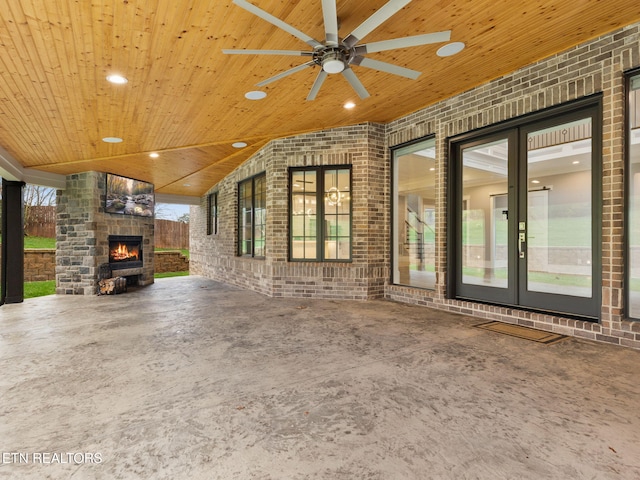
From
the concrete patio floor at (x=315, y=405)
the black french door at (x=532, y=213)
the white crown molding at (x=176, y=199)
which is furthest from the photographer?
the white crown molding at (x=176, y=199)

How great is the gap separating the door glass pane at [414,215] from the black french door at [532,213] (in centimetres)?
53

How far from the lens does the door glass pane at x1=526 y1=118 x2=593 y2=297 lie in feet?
12.0

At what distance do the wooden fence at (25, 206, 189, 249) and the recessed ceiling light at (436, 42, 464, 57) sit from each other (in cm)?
1347

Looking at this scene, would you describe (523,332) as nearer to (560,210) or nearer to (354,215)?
(560,210)

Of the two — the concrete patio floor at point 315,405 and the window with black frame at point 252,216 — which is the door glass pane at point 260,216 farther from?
the concrete patio floor at point 315,405

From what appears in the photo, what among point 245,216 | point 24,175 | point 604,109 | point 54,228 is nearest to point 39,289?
point 24,175

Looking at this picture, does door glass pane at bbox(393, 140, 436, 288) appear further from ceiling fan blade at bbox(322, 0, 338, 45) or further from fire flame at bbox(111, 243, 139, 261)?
fire flame at bbox(111, 243, 139, 261)

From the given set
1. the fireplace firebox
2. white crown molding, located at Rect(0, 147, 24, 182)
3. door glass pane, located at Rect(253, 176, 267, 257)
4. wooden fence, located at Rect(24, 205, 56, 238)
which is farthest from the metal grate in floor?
wooden fence, located at Rect(24, 205, 56, 238)

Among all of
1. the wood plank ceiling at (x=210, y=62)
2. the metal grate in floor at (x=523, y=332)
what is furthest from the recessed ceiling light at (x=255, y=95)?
the metal grate in floor at (x=523, y=332)

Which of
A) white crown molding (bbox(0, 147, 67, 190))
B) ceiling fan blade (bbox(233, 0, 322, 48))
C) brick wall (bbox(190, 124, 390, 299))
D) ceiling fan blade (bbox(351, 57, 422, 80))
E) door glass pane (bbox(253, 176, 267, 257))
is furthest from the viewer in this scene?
door glass pane (bbox(253, 176, 267, 257))

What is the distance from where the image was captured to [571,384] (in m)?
2.35

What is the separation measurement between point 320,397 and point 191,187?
9081 millimetres

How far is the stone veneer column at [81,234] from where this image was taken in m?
6.95

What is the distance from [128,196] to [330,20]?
734cm
